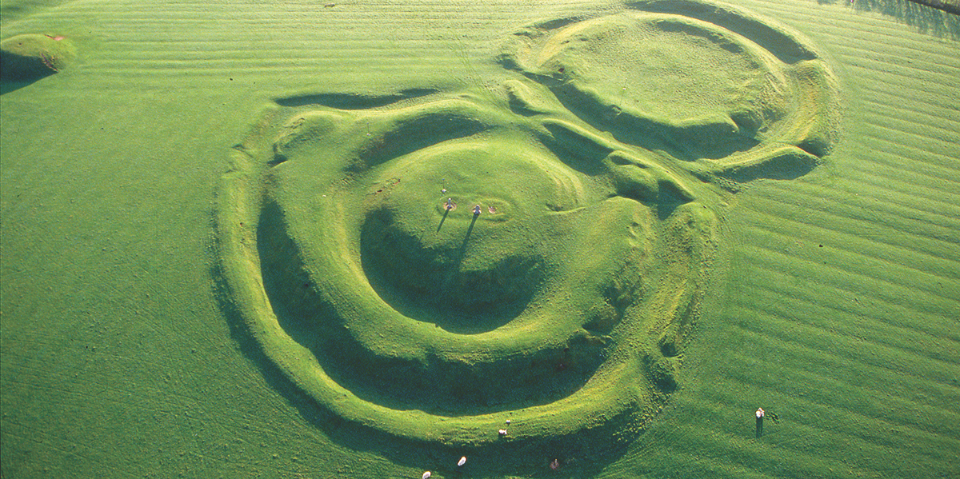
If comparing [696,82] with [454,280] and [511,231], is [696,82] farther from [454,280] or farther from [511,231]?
[454,280]

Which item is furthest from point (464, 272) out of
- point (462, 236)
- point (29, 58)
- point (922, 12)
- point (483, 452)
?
point (922, 12)

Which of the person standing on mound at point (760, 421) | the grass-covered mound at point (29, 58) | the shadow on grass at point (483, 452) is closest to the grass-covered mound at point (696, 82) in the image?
the person standing on mound at point (760, 421)

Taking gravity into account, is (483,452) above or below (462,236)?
below

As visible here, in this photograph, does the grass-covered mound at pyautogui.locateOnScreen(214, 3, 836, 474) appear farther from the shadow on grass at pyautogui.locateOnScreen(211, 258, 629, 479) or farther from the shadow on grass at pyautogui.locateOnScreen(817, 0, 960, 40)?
the shadow on grass at pyautogui.locateOnScreen(817, 0, 960, 40)

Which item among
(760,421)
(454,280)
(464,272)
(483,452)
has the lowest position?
(483,452)

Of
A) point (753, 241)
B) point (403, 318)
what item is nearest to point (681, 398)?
point (753, 241)

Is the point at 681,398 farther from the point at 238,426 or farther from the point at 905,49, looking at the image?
the point at 905,49
